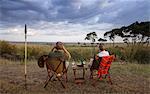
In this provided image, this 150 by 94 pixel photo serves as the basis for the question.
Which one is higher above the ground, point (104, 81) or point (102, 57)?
point (102, 57)

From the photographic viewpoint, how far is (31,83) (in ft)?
31.1

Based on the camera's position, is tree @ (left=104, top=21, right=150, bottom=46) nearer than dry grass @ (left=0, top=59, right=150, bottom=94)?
No

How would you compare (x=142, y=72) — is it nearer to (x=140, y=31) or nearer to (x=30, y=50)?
(x=30, y=50)

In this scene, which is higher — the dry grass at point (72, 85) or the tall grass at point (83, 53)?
the tall grass at point (83, 53)

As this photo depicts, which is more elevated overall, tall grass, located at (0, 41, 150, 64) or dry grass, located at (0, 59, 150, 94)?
tall grass, located at (0, 41, 150, 64)

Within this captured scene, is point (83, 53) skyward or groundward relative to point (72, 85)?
skyward

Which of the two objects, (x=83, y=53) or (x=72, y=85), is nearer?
(x=72, y=85)

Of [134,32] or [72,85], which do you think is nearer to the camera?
[72,85]

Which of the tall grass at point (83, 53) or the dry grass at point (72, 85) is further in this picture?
the tall grass at point (83, 53)

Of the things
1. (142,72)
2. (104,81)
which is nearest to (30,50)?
(142,72)

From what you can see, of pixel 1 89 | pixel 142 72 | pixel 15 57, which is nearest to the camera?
pixel 1 89

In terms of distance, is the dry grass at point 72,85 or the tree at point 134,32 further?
the tree at point 134,32

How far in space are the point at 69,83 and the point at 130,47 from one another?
984cm

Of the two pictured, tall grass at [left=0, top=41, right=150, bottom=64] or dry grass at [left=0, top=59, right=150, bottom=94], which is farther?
tall grass at [left=0, top=41, right=150, bottom=64]
